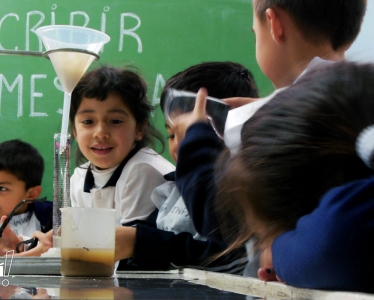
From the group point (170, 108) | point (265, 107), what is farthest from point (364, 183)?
point (170, 108)

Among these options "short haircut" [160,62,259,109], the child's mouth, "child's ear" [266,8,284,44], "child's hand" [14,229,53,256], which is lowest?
"child's hand" [14,229,53,256]

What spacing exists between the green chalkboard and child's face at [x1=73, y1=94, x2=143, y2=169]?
22.2 inches

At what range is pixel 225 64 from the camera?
1367mm

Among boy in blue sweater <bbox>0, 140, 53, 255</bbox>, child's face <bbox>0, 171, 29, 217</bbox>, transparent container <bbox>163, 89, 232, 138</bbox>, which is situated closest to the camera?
transparent container <bbox>163, 89, 232, 138</bbox>

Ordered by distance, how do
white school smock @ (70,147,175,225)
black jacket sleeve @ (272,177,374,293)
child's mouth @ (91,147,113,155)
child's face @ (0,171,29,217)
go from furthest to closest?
child's face @ (0,171,29,217) < child's mouth @ (91,147,113,155) < white school smock @ (70,147,175,225) < black jacket sleeve @ (272,177,374,293)

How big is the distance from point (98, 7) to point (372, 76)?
1859 millimetres

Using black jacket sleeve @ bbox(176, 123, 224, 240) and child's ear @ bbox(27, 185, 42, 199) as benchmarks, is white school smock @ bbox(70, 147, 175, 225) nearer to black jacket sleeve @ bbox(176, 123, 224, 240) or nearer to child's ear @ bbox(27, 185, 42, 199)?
black jacket sleeve @ bbox(176, 123, 224, 240)

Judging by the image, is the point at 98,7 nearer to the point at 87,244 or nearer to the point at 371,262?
the point at 87,244

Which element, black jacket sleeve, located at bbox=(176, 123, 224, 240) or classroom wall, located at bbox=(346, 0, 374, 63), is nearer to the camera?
classroom wall, located at bbox=(346, 0, 374, 63)

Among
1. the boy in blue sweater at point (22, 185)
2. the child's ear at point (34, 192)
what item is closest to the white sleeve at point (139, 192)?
the boy in blue sweater at point (22, 185)

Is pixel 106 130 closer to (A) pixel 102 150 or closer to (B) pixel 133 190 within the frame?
(A) pixel 102 150

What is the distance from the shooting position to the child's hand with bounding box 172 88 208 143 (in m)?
0.94

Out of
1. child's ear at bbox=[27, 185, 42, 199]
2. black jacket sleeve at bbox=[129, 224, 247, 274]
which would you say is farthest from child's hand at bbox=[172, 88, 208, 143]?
child's ear at bbox=[27, 185, 42, 199]

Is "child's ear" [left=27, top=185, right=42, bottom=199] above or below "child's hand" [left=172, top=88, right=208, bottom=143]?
below
